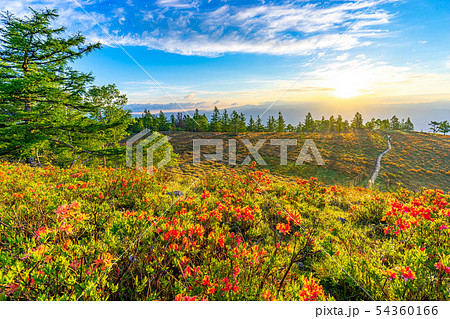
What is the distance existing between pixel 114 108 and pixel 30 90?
689 cm

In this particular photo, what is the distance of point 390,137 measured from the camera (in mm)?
39375

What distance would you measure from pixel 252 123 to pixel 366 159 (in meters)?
30.3

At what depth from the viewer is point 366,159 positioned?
30.6m

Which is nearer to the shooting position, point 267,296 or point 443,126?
point 267,296

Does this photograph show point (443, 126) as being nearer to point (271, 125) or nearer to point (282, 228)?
point (271, 125)

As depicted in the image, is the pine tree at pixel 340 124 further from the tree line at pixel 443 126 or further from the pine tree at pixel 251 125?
the tree line at pixel 443 126

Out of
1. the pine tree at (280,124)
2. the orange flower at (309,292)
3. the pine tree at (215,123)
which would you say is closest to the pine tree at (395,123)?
the pine tree at (280,124)

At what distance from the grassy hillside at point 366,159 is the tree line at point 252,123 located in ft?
48.0

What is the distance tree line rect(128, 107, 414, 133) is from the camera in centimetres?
4694

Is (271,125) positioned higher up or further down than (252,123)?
further down

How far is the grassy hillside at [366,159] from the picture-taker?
2322 cm

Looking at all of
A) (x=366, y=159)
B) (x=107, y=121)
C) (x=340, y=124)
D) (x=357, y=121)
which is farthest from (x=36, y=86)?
(x=357, y=121)

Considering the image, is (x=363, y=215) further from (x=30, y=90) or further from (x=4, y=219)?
(x=30, y=90)
